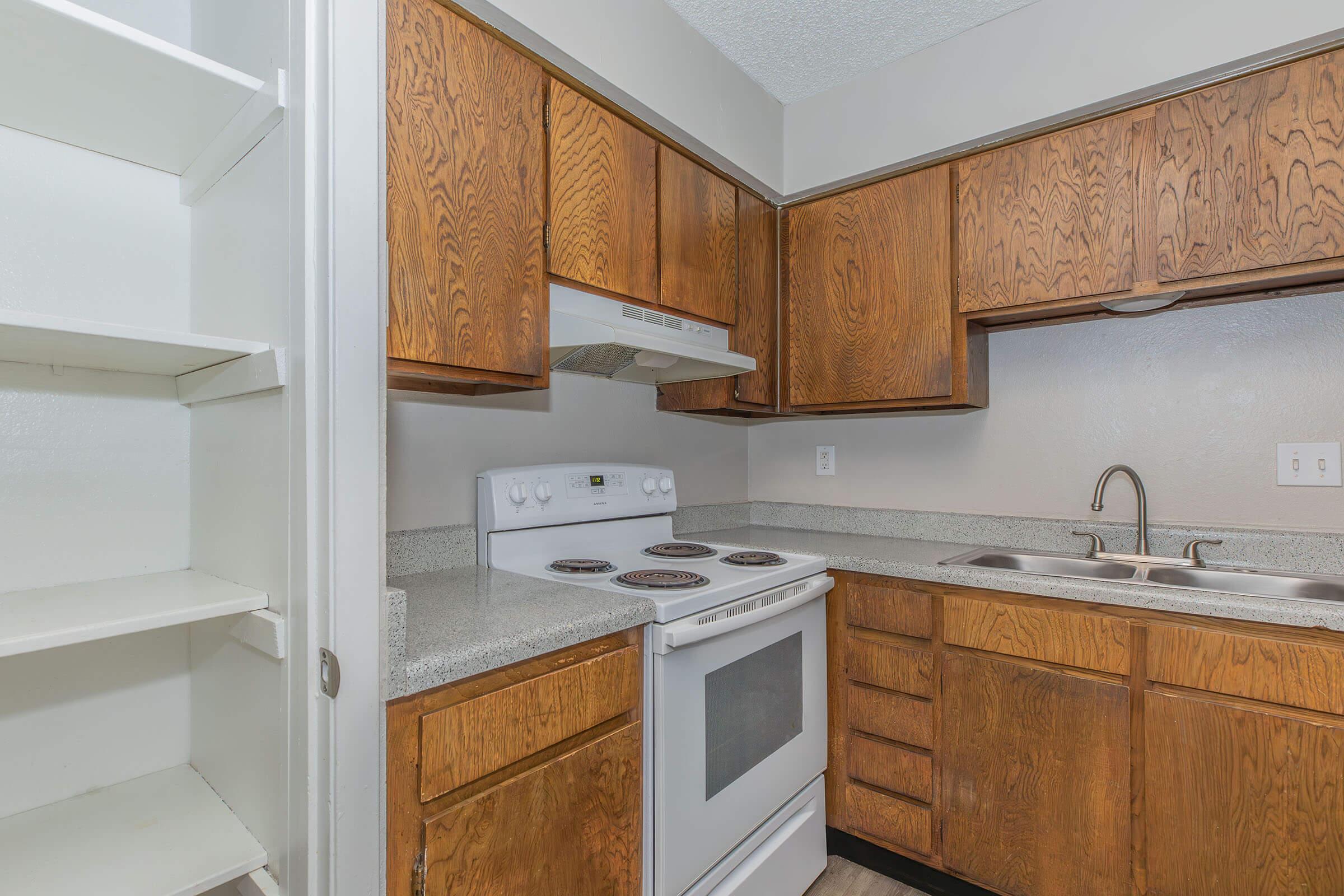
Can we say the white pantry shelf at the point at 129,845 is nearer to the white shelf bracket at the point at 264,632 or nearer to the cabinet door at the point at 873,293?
the white shelf bracket at the point at 264,632

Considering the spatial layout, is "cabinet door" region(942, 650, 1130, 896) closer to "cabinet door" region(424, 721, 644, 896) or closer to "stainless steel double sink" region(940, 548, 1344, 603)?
"stainless steel double sink" region(940, 548, 1344, 603)

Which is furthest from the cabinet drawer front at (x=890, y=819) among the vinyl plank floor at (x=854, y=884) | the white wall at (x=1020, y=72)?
the white wall at (x=1020, y=72)

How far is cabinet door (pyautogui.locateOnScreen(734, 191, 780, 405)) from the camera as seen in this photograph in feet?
7.41

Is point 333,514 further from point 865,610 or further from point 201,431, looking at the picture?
point 865,610

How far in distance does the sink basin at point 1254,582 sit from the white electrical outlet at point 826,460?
105 centimetres

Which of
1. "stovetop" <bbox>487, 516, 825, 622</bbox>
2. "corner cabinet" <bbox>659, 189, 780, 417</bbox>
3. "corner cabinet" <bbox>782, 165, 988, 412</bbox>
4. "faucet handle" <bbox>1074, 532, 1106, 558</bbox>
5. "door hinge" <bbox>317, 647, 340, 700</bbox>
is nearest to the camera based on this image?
"door hinge" <bbox>317, 647, 340, 700</bbox>

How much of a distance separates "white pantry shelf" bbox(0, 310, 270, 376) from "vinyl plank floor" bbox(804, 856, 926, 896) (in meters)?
1.92

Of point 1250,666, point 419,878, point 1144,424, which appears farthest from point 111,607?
point 1144,424

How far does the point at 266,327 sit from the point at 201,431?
0.34 metres

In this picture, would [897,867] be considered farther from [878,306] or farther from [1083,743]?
[878,306]

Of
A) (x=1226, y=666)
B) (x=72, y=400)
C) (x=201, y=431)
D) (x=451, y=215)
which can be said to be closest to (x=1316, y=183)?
(x=1226, y=666)

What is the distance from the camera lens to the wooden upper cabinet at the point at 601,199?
64.0 inches

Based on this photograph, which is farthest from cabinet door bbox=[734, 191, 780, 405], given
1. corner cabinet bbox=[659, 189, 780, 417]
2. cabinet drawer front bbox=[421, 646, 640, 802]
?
cabinet drawer front bbox=[421, 646, 640, 802]

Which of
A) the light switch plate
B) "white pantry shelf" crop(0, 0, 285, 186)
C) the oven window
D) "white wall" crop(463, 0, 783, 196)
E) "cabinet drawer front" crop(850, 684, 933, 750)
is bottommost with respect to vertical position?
"cabinet drawer front" crop(850, 684, 933, 750)
